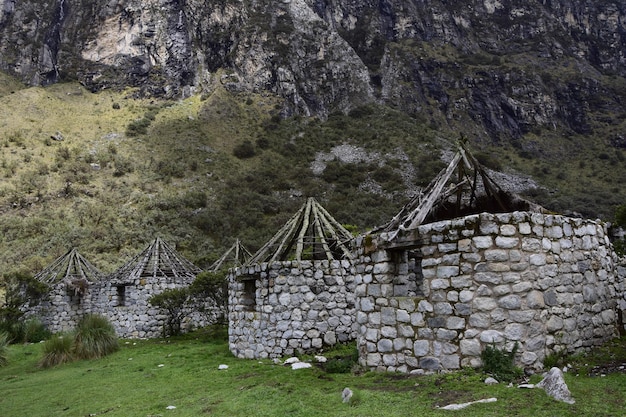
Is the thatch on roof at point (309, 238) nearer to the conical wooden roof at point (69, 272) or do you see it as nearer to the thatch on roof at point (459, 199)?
the thatch on roof at point (459, 199)

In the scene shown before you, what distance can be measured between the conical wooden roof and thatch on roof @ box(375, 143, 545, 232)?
59.0 ft

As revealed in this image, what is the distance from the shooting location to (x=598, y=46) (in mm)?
94938

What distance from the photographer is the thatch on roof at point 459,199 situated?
8.03 metres

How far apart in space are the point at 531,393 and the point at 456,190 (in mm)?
4549

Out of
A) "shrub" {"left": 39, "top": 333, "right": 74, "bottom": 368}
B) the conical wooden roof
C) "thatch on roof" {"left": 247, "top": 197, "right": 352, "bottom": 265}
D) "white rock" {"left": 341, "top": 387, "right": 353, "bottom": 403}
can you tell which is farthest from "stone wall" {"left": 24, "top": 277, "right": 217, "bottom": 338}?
"white rock" {"left": 341, "top": 387, "right": 353, "bottom": 403}

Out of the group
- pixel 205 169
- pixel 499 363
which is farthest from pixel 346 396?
pixel 205 169

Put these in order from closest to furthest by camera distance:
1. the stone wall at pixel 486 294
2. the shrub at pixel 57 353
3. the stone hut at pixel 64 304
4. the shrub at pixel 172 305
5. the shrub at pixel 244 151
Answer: the stone wall at pixel 486 294 < the shrub at pixel 57 353 < the shrub at pixel 172 305 < the stone hut at pixel 64 304 < the shrub at pixel 244 151

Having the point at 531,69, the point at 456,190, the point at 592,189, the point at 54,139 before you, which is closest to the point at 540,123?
the point at 531,69

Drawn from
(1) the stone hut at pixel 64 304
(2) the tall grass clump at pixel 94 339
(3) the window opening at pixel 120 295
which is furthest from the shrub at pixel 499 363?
(1) the stone hut at pixel 64 304

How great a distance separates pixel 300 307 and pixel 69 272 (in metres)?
17.0

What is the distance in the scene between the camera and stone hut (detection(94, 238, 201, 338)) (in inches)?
741

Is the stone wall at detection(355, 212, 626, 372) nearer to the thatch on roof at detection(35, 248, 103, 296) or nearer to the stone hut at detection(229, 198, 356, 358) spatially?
the stone hut at detection(229, 198, 356, 358)

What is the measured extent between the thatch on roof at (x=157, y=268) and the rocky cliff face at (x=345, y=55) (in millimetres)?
→ 51713

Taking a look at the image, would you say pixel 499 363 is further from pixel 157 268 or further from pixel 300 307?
pixel 157 268
